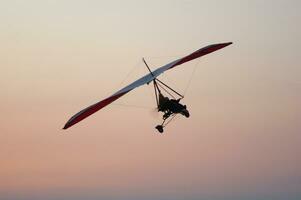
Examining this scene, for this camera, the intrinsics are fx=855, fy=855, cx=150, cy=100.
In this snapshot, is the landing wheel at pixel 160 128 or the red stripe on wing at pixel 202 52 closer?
the landing wheel at pixel 160 128

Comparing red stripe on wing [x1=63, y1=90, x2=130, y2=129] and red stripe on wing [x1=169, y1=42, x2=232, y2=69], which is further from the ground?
red stripe on wing [x1=169, y1=42, x2=232, y2=69]

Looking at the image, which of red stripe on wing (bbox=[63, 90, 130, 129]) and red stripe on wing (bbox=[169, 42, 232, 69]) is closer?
red stripe on wing (bbox=[63, 90, 130, 129])

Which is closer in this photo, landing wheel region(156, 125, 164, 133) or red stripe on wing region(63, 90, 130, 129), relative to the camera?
red stripe on wing region(63, 90, 130, 129)

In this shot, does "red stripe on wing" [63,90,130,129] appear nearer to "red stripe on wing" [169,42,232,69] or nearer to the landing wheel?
the landing wheel

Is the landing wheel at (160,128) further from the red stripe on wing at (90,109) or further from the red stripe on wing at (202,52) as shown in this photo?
the red stripe on wing at (202,52)

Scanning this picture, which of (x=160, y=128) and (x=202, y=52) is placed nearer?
(x=160, y=128)

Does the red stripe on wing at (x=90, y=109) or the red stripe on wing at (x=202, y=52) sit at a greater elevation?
the red stripe on wing at (x=202, y=52)

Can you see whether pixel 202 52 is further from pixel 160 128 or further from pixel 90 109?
pixel 90 109

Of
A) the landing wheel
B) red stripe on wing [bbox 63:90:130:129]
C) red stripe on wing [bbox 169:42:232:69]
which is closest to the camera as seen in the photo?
red stripe on wing [bbox 63:90:130:129]

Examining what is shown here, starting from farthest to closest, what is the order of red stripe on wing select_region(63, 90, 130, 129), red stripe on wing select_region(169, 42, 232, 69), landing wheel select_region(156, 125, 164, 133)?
red stripe on wing select_region(169, 42, 232, 69), landing wheel select_region(156, 125, 164, 133), red stripe on wing select_region(63, 90, 130, 129)

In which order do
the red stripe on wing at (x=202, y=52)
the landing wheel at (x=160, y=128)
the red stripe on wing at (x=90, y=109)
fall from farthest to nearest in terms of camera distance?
the red stripe on wing at (x=202, y=52) < the landing wheel at (x=160, y=128) < the red stripe on wing at (x=90, y=109)

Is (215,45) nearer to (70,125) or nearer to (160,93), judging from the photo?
(160,93)

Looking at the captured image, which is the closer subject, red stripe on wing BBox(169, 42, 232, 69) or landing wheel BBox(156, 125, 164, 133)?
landing wheel BBox(156, 125, 164, 133)
